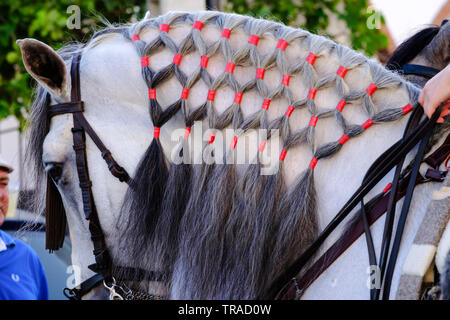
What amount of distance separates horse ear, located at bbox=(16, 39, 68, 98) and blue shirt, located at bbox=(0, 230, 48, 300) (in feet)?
5.58

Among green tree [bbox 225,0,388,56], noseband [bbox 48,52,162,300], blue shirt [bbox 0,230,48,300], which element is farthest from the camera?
green tree [bbox 225,0,388,56]

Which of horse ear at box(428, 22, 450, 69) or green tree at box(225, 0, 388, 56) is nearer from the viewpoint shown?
horse ear at box(428, 22, 450, 69)

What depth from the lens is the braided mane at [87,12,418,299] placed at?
193 centimetres

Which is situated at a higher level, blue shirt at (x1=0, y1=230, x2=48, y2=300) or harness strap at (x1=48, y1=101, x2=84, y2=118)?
harness strap at (x1=48, y1=101, x2=84, y2=118)

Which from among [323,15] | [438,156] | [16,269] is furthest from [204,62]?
[323,15]

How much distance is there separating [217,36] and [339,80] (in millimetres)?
488

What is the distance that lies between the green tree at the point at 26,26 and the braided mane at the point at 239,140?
385 centimetres

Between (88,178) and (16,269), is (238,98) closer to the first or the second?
(88,178)

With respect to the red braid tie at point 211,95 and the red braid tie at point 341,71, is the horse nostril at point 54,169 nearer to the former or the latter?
the red braid tie at point 211,95

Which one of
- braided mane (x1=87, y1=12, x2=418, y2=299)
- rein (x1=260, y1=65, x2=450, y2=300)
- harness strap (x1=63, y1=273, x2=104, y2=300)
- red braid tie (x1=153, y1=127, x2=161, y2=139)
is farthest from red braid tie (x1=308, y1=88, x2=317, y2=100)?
harness strap (x1=63, y1=273, x2=104, y2=300)

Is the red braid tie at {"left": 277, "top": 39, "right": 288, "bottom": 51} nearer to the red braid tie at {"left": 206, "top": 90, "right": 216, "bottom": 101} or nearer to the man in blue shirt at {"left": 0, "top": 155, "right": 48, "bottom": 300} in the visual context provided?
the red braid tie at {"left": 206, "top": 90, "right": 216, "bottom": 101}

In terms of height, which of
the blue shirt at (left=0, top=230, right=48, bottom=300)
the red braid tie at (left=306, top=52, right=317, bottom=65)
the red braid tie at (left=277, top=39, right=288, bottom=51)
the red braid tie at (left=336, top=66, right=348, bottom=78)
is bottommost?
the blue shirt at (left=0, top=230, right=48, bottom=300)

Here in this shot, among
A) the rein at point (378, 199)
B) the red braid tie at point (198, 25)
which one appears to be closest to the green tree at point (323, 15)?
the red braid tie at point (198, 25)

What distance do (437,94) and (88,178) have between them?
128 cm
